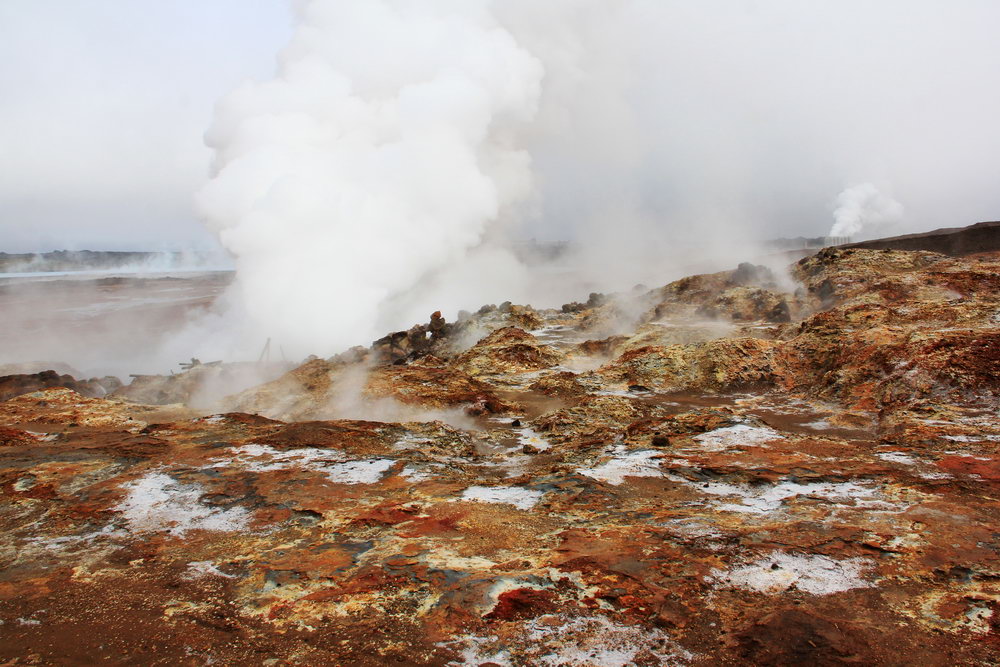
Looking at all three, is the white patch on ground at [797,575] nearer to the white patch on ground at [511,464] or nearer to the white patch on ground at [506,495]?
the white patch on ground at [506,495]

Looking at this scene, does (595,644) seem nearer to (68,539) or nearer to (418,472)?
(418,472)

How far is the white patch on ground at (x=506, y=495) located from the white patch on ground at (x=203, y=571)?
2.12m

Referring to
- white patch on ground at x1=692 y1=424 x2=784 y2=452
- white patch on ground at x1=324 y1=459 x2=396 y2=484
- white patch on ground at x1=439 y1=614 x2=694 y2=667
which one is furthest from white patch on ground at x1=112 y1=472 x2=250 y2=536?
white patch on ground at x1=692 y1=424 x2=784 y2=452

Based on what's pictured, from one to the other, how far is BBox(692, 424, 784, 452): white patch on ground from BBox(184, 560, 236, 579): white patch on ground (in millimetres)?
5203

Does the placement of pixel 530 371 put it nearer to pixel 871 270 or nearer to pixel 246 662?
pixel 246 662

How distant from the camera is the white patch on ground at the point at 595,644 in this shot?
2.54 metres

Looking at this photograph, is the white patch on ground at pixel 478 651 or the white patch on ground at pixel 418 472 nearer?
the white patch on ground at pixel 478 651

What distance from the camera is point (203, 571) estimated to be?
11.4 feet

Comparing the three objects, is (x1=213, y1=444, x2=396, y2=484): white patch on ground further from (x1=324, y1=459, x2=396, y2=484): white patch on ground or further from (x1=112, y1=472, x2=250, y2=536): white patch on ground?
(x1=112, y1=472, x2=250, y2=536): white patch on ground

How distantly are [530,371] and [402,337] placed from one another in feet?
20.8

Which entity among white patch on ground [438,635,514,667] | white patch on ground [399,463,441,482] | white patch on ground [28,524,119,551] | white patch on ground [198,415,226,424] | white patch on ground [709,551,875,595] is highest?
white patch on ground [198,415,226,424]

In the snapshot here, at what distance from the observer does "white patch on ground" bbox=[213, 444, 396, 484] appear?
5.52 metres

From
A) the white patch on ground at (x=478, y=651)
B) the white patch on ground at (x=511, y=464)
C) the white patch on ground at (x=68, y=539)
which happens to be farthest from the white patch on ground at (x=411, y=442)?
the white patch on ground at (x=478, y=651)

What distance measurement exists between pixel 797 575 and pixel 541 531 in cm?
181
